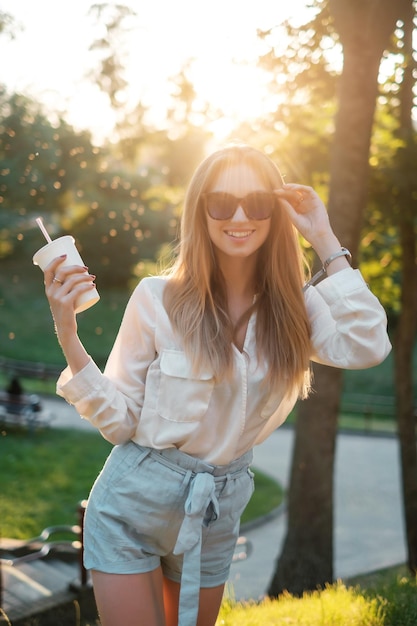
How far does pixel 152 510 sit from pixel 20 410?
13.4 metres

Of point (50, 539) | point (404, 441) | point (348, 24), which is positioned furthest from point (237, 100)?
point (50, 539)

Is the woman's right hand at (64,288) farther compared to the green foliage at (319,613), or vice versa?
the green foliage at (319,613)

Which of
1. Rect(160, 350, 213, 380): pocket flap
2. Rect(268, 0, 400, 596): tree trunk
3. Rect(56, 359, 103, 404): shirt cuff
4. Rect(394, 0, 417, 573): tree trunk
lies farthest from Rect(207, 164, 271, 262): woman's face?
Rect(394, 0, 417, 573): tree trunk

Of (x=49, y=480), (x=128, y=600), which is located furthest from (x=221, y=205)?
(x=49, y=480)

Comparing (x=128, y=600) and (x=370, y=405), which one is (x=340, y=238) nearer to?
(x=128, y=600)

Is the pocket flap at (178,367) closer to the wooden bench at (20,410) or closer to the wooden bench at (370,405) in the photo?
the wooden bench at (20,410)

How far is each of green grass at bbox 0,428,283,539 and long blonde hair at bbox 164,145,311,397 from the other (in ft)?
28.4

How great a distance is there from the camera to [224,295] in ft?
7.55

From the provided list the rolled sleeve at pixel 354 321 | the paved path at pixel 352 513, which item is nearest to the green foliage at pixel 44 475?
the paved path at pixel 352 513

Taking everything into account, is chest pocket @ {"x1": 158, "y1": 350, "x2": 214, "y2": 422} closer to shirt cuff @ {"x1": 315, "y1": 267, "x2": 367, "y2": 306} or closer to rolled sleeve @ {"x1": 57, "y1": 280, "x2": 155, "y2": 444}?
rolled sleeve @ {"x1": 57, "y1": 280, "x2": 155, "y2": 444}

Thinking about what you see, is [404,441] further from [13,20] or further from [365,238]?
[13,20]

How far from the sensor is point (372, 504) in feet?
41.5

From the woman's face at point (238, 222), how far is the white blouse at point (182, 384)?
0.23m

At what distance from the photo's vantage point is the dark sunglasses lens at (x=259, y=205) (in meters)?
2.20
